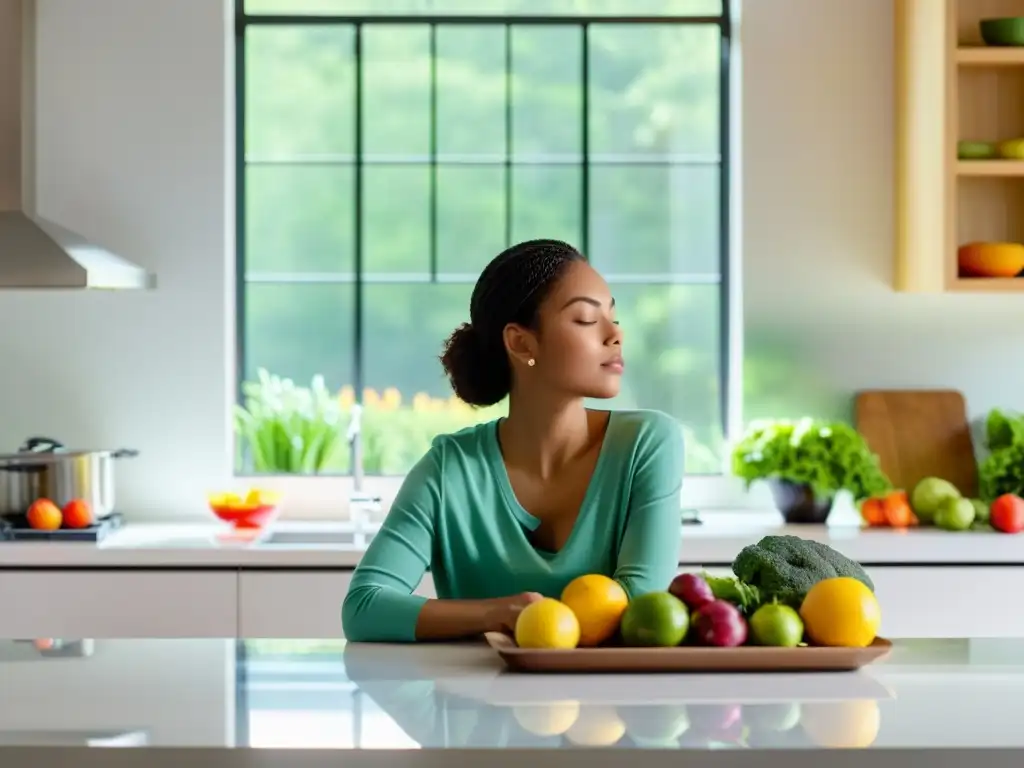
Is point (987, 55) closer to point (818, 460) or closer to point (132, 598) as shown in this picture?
point (818, 460)

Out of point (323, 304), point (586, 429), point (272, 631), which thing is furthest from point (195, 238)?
point (586, 429)

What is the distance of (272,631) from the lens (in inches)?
149

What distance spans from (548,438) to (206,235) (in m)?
2.34

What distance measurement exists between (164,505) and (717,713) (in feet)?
10.4

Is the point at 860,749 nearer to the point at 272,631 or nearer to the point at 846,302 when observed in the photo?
the point at 272,631

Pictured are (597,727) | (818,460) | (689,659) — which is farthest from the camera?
(818,460)

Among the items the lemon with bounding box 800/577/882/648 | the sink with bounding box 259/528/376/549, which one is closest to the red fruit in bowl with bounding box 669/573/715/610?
the lemon with bounding box 800/577/882/648

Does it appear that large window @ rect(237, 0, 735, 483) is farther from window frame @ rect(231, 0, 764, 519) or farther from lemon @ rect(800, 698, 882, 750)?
lemon @ rect(800, 698, 882, 750)

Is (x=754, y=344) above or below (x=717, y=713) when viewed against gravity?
above

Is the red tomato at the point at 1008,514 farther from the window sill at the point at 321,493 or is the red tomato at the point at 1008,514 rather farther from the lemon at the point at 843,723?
the lemon at the point at 843,723

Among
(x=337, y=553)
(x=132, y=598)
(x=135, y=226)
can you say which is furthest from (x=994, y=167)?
(x=132, y=598)

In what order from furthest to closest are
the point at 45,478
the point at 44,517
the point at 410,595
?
1. the point at 45,478
2. the point at 44,517
3. the point at 410,595

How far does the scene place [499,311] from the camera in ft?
8.05

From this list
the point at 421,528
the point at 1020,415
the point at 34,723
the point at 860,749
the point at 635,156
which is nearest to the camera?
the point at 860,749
